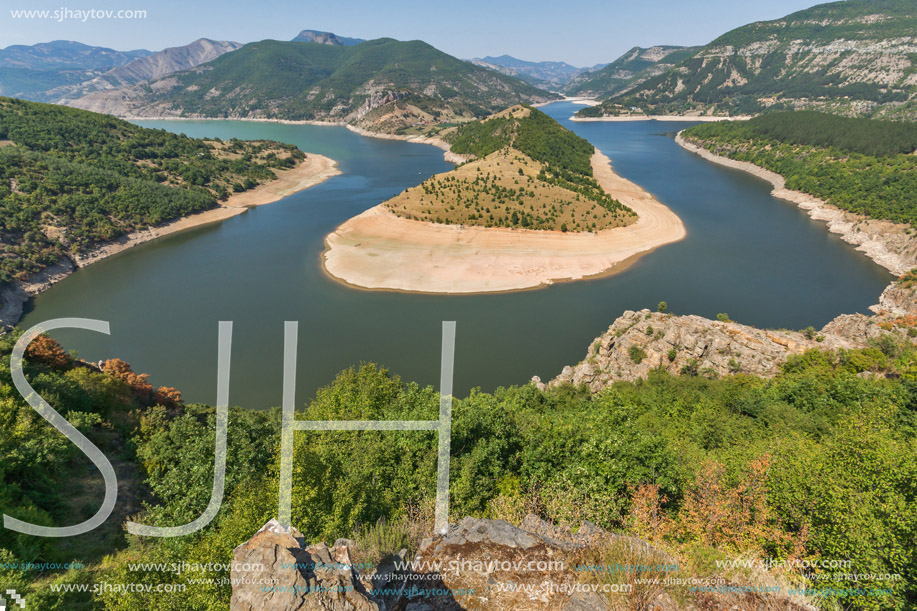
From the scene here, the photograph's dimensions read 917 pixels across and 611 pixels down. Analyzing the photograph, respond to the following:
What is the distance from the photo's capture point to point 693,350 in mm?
28797

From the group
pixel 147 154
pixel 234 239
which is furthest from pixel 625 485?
pixel 147 154

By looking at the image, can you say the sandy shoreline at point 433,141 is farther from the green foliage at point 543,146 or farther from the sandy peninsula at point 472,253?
the sandy peninsula at point 472,253

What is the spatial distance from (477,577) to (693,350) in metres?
26.5

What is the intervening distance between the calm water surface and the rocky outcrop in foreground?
23.2m

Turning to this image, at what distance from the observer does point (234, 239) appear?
222ft

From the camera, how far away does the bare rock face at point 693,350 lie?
2742cm

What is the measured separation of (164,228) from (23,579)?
7718 centimetres

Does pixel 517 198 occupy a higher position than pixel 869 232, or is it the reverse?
pixel 517 198

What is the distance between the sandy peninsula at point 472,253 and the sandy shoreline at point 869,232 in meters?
24.2

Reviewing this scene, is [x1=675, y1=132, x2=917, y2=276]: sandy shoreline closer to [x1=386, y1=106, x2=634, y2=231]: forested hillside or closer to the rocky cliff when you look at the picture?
the rocky cliff

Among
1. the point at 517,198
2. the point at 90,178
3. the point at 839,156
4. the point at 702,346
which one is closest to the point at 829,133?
the point at 839,156

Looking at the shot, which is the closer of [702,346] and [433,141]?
[702,346]

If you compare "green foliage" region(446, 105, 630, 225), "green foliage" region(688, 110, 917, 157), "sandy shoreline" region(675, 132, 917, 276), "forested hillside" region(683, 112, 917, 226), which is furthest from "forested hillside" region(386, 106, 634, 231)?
"green foliage" region(688, 110, 917, 157)

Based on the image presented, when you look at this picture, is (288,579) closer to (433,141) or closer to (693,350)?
(693,350)
